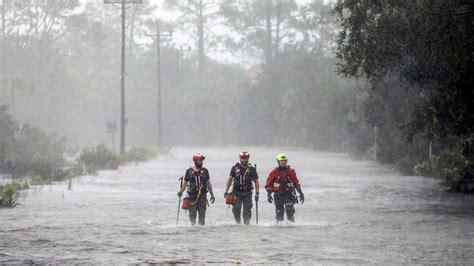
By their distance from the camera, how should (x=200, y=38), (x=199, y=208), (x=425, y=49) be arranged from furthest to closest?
(x=200, y=38) → (x=425, y=49) → (x=199, y=208)

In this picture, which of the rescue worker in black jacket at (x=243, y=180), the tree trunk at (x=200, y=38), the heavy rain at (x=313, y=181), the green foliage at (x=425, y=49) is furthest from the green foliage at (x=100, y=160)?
the tree trunk at (x=200, y=38)

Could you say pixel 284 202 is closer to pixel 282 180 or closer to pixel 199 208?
pixel 282 180

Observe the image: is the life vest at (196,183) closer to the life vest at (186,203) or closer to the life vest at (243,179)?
the life vest at (186,203)

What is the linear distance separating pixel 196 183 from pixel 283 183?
6.15 ft

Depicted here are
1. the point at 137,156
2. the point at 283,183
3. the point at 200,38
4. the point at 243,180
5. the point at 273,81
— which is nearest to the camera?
the point at 243,180

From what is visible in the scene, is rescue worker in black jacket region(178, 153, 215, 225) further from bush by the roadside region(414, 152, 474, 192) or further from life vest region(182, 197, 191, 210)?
bush by the roadside region(414, 152, 474, 192)

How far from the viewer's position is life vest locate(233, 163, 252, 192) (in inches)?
751

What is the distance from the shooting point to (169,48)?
12312 cm

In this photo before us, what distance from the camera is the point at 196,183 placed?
1897cm

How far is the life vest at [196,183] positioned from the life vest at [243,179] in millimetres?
669

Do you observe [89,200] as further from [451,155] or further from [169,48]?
[169,48]

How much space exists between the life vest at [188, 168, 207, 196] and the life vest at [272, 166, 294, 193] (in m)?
1.53

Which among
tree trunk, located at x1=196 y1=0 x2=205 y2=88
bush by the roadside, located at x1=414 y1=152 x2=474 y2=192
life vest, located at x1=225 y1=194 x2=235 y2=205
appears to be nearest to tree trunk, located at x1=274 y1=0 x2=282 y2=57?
tree trunk, located at x1=196 y1=0 x2=205 y2=88

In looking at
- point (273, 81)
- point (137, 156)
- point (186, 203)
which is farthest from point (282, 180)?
point (273, 81)
